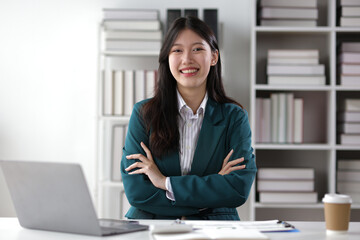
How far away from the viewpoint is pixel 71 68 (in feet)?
10.7

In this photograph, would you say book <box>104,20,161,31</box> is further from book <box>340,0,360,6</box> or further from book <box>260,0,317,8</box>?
book <box>340,0,360,6</box>

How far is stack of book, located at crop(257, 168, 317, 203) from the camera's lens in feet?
9.45

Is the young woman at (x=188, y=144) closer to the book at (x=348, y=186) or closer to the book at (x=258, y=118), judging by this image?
the book at (x=258, y=118)

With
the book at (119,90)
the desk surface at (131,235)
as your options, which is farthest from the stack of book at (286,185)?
the desk surface at (131,235)

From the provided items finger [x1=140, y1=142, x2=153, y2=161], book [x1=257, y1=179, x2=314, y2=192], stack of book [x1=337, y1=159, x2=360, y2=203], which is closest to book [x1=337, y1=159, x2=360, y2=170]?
stack of book [x1=337, y1=159, x2=360, y2=203]

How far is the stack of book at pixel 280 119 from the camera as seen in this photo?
2953 millimetres

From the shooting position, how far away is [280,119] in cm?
296

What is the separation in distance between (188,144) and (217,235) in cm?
77

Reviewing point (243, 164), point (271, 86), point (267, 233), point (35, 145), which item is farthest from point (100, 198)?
point (267, 233)

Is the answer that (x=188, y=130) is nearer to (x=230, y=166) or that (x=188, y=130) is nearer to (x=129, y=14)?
(x=230, y=166)

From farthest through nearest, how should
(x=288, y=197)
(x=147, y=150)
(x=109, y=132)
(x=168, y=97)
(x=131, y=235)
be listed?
(x=109, y=132) → (x=288, y=197) → (x=168, y=97) → (x=147, y=150) → (x=131, y=235)

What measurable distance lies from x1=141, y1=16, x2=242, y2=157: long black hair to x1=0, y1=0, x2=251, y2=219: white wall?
135 cm

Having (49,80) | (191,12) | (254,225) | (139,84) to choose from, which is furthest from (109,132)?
(254,225)

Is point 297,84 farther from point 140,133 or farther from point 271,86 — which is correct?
point 140,133
